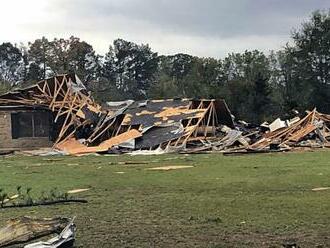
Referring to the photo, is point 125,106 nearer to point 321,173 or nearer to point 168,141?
point 168,141

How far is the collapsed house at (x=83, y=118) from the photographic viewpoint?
35625 mm

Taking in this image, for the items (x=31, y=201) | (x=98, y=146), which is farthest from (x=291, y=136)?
(x=31, y=201)

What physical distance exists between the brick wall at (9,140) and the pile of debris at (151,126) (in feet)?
1.39

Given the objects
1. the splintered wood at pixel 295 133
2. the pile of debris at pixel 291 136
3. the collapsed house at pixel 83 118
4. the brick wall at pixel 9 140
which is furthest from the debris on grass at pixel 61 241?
the brick wall at pixel 9 140

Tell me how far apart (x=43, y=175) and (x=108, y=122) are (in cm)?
1854

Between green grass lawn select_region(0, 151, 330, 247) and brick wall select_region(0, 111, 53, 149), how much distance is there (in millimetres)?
20569

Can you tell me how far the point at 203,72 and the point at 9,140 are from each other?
3494 centimetres

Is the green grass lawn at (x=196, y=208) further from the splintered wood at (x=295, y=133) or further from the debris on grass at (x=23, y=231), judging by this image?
the splintered wood at (x=295, y=133)

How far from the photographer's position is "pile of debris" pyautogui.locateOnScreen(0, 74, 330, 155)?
33344mm

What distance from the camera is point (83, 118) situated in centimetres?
3847

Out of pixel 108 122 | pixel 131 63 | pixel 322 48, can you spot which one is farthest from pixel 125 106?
pixel 131 63

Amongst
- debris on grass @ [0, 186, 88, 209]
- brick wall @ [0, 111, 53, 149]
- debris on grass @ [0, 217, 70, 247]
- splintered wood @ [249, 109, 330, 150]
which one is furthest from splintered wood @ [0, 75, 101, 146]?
debris on grass @ [0, 217, 70, 247]

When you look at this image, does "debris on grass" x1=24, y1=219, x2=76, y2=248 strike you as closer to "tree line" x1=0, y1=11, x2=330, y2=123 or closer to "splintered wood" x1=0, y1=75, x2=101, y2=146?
"splintered wood" x1=0, y1=75, x2=101, y2=146

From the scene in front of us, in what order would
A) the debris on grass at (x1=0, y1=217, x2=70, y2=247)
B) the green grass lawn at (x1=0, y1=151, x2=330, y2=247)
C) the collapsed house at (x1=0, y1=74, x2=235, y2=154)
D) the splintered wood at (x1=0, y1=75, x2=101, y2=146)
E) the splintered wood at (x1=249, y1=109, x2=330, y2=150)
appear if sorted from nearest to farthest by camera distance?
the debris on grass at (x1=0, y1=217, x2=70, y2=247) → the green grass lawn at (x1=0, y1=151, x2=330, y2=247) → the splintered wood at (x1=249, y1=109, x2=330, y2=150) → the collapsed house at (x1=0, y1=74, x2=235, y2=154) → the splintered wood at (x1=0, y1=75, x2=101, y2=146)
